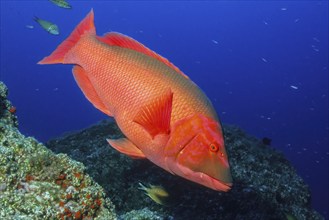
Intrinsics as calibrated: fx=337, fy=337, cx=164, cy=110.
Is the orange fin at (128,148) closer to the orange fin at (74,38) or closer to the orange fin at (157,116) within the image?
the orange fin at (157,116)

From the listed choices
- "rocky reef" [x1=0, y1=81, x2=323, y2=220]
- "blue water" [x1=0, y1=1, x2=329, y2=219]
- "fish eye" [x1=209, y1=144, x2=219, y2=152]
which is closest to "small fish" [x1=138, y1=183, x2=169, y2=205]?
"rocky reef" [x1=0, y1=81, x2=323, y2=220]

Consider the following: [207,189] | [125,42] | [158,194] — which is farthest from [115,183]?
[125,42]

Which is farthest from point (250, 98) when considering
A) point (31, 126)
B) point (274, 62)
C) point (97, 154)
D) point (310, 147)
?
point (97, 154)

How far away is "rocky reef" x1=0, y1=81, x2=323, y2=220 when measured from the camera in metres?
2.84

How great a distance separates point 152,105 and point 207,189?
3562 mm

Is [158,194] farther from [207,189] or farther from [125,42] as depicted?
[125,42]

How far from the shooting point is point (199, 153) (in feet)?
6.92

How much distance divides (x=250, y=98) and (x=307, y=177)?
50.6m

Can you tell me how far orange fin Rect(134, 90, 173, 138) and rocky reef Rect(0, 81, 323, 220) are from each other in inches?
47.7

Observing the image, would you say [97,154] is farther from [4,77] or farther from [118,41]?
[4,77]

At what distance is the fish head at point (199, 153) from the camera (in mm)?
2070

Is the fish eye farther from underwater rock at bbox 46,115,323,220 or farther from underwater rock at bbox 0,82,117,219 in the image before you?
underwater rock at bbox 46,115,323,220

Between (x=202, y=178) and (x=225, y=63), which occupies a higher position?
(x=202, y=178)

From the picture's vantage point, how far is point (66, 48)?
2.66m
